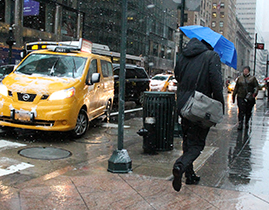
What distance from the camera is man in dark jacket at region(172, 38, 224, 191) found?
388cm

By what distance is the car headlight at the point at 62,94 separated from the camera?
21.5 feet

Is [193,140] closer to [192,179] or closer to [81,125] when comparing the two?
[192,179]

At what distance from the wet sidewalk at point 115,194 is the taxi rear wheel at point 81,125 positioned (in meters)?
2.25

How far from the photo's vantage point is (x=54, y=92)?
657cm

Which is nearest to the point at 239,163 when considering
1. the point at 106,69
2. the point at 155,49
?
the point at 106,69

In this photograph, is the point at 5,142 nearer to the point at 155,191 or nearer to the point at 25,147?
the point at 25,147

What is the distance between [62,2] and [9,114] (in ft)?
91.1

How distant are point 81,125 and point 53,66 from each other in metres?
1.55

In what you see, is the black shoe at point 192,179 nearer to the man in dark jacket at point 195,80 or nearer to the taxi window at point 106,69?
the man in dark jacket at point 195,80

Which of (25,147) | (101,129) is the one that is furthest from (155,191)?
(101,129)

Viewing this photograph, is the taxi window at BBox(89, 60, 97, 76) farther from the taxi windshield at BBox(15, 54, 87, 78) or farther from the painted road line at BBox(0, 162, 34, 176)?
the painted road line at BBox(0, 162, 34, 176)

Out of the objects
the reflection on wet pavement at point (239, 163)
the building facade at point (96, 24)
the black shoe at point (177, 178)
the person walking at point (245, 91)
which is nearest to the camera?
the black shoe at point (177, 178)

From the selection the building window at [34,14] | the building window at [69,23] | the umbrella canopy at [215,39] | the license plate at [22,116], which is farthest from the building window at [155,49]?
the license plate at [22,116]

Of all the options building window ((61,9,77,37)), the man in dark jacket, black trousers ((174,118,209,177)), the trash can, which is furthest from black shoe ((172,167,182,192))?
building window ((61,9,77,37))
